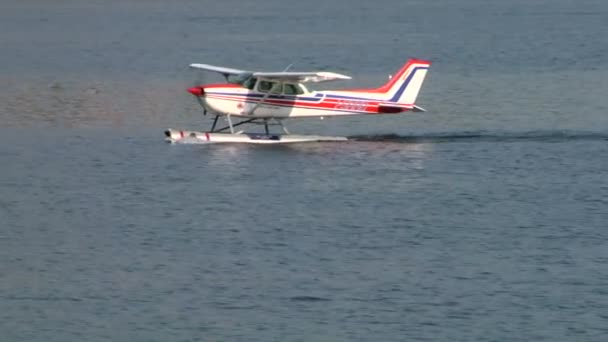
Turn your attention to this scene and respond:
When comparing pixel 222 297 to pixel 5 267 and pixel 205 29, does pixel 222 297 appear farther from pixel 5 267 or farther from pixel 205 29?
pixel 205 29

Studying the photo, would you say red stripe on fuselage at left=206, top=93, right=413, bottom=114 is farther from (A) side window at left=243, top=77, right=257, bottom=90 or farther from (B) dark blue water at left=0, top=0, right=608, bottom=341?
(B) dark blue water at left=0, top=0, right=608, bottom=341

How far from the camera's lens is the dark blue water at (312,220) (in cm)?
1898

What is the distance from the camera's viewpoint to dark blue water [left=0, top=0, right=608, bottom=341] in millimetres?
18984

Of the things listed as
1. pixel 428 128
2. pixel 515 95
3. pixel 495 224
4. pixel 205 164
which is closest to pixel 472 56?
pixel 515 95

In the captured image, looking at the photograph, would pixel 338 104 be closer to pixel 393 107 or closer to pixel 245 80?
pixel 393 107

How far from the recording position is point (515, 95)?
138 feet

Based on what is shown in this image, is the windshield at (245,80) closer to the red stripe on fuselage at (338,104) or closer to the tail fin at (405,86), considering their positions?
the red stripe on fuselage at (338,104)

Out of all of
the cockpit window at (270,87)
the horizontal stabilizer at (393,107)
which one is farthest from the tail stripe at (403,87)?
the cockpit window at (270,87)

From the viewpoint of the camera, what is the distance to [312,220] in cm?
2456

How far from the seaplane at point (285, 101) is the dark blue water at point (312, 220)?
0.53 m

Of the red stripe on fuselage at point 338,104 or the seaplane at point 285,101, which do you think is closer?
the seaplane at point 285,101

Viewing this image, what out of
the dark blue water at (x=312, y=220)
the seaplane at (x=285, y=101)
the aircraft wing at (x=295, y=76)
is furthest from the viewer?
the seaplane at (x=285, y=101)

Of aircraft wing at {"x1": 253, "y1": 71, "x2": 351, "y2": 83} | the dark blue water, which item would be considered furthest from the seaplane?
the dark blue water

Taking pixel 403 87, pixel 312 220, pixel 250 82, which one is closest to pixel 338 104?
pixel 403 87
